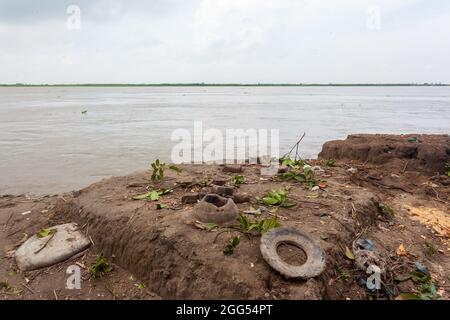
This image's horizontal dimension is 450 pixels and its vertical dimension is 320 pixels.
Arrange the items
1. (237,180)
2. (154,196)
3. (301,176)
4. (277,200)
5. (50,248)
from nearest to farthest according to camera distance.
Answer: (50,248), (277,200), (154,196), (237,180), (301,176)

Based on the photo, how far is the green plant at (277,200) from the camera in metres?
5.10

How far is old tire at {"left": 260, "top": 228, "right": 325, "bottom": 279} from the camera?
3.70m

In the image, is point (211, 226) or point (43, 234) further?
point (43, 234)

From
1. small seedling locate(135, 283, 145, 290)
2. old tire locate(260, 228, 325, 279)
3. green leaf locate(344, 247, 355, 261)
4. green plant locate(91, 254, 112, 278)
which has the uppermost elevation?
old tire locate(260, 228, 325, 279)

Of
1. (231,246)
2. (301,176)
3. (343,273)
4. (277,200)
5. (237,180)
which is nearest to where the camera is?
(231,246)

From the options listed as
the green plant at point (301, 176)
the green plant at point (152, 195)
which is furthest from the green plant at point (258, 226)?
the green plant at point (301, 176)

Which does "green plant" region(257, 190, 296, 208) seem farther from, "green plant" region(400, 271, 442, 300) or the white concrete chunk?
the white concrete chunk

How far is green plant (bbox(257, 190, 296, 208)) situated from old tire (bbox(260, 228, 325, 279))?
0.93 m

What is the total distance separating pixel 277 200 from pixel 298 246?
1.12m

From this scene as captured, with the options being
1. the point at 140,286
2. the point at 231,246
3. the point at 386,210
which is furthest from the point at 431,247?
the point at 140,286

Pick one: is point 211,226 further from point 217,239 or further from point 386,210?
point 386,210

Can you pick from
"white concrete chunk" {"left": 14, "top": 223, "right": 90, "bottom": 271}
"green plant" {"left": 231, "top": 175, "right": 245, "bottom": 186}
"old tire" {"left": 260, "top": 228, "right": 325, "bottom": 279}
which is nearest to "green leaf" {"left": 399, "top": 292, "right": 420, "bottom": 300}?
"old tire" {"left": 260, "top": 228, "right": 325, "bottom": 279}

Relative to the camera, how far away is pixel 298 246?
4.10m
